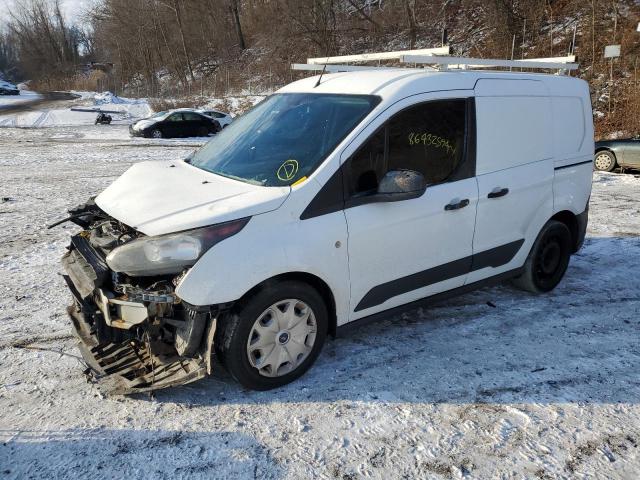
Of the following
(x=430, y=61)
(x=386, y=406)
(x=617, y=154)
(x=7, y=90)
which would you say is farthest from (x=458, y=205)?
(x=7, y=90)

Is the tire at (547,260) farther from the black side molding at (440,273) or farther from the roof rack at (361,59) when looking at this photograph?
the roof rack at (361,59)

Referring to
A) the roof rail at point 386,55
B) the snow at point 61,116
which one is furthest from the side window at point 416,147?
the snow at point 61,116

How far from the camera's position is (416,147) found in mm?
3990

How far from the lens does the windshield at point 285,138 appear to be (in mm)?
3699

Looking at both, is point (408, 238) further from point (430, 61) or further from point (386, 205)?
→ point (430, 61)

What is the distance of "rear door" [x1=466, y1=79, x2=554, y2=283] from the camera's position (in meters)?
4.38

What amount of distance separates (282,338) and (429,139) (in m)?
1.86

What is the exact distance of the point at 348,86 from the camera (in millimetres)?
4129

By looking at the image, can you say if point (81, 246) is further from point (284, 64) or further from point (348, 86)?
point (284, 64)

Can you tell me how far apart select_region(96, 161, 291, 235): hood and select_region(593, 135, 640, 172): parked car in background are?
11373mm

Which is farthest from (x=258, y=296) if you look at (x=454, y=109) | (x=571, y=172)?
(x=571, y=172)

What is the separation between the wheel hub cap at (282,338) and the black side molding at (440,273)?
0.45 metres

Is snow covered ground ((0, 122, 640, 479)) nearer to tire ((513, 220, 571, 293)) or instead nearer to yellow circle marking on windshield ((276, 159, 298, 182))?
tire ((513, 220, 571, 293))

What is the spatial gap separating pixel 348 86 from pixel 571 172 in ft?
8.08
